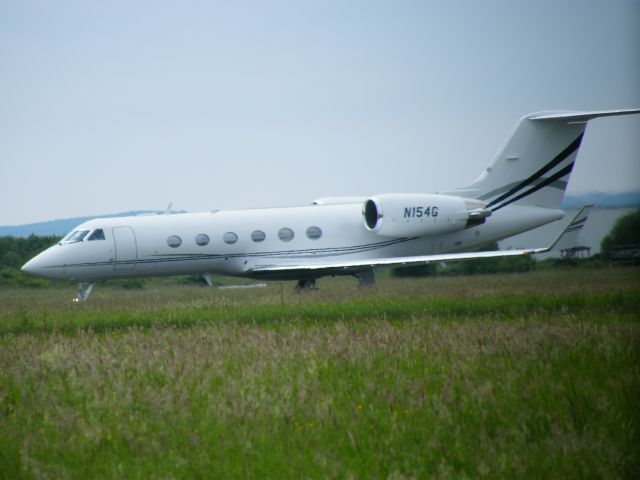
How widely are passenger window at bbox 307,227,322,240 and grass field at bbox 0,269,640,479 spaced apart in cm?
1297

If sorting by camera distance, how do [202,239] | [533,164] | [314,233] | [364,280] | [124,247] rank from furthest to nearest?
[533,164], [314,233], [364,280], [202,239], [124,247]

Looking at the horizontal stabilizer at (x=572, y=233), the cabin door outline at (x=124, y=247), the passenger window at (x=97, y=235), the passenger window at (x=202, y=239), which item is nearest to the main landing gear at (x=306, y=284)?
the passenger window at (x=202, y=239)

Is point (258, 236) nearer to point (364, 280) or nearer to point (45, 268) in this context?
point (364, 280)

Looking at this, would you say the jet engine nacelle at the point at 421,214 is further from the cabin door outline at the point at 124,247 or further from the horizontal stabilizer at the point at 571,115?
the cabin door outline at the point at 124,247

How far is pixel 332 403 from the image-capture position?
6281 millimetres

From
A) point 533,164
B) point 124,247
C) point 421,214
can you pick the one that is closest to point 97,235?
point 124,247

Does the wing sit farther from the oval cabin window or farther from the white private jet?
the oval cabin window

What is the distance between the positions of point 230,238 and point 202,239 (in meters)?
0.73

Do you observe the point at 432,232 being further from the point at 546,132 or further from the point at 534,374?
the point at 534,374

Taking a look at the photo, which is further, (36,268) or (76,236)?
(76,236)

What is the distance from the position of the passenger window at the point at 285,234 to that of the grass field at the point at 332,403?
12.7m

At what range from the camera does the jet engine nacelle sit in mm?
22938

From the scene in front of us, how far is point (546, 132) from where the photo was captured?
23938mm

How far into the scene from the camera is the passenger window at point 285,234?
2300cm
